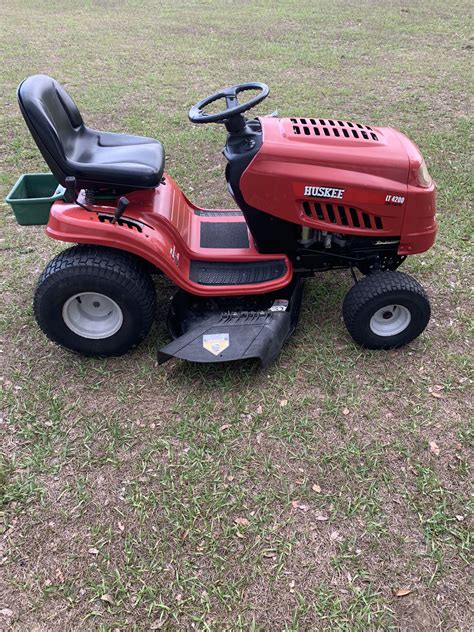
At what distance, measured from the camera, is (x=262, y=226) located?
9.41 ft

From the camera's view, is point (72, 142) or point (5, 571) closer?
point (5, 571)

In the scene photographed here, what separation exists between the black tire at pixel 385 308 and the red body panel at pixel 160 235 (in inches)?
16.3

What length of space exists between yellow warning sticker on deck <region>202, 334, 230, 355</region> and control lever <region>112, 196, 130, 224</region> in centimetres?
78

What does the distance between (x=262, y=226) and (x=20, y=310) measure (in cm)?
167

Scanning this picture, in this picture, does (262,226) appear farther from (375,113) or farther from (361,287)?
(375,113)

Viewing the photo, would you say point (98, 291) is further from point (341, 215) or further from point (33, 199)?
point (341, 215)

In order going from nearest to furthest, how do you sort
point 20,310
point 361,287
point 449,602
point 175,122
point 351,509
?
1. point 449,602
2. point 351,509
3. point 361,287
4. point 20,310
5. point 175,122

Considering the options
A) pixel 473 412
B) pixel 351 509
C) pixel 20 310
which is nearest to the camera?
pixel 351 509

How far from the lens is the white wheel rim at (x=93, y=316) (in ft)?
9.38

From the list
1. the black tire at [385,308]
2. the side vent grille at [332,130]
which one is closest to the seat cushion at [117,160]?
the side vent grille at [332,130]

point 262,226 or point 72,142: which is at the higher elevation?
point 72,142

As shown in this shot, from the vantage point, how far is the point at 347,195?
2682mm

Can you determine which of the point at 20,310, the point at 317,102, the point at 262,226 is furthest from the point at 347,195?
the point at 317,102

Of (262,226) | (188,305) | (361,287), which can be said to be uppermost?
(262,226)
